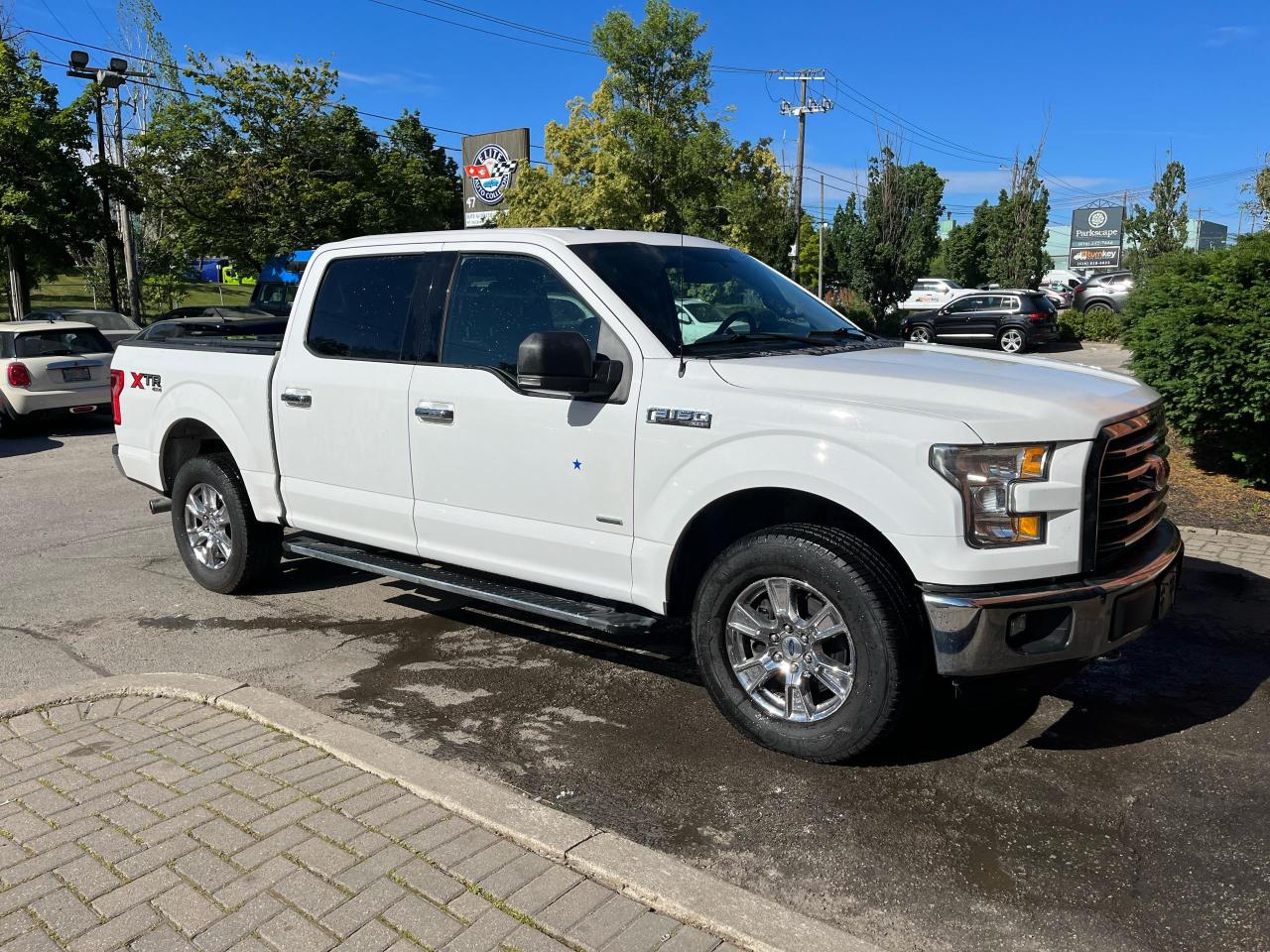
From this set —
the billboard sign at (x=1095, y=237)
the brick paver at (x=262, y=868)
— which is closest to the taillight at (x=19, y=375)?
the brick paver at (x=262, y=868)

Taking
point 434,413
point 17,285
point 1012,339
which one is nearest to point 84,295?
point 17,285

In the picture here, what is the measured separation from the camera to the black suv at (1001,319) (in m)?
26.5

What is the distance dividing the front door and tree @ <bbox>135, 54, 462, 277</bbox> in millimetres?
26489

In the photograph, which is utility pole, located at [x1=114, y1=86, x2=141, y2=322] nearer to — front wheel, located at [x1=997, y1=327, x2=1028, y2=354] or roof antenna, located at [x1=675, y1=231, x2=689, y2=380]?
front wheel, located at [x1=997, y1=327, x2=1028, y2=354]

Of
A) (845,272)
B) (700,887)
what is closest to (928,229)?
(845,272)

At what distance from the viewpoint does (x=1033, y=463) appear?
11.4 feet

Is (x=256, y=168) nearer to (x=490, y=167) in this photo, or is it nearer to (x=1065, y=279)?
(x=490, y=167)

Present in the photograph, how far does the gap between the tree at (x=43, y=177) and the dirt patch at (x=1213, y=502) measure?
23.3 meters

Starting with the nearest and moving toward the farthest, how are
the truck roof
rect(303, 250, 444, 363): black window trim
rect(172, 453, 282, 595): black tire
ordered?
the truck roof
rect(303, 250, 444, 363): black window trim
rect(172, 453, 282, 595): black tire

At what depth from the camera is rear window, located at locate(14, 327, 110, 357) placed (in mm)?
13703

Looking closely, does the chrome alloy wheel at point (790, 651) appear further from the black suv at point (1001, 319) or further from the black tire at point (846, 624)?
the black suv at point (1001, 319)

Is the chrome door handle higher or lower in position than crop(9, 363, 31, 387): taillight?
higher

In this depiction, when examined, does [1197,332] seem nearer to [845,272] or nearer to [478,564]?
[478,564]

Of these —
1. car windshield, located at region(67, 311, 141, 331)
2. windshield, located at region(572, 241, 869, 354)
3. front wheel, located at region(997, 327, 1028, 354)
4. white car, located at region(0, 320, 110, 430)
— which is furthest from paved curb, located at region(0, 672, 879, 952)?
front wheel, located at region(997, 327, 1028, 354)
